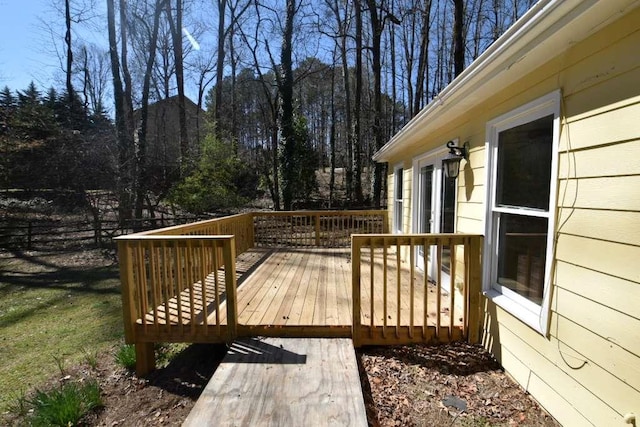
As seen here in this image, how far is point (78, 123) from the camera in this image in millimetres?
12938

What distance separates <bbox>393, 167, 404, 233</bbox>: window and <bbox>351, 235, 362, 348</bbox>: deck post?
367 centimetres

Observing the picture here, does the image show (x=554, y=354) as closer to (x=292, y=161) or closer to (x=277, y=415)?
(x=277, y=415)

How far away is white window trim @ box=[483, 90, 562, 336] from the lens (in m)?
2.17

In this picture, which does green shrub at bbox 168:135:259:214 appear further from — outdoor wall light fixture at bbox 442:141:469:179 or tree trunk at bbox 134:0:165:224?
outdoor wall light fixture at bbox 442:141:469:179

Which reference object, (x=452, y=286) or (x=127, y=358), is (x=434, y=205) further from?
(x=127, y=358)

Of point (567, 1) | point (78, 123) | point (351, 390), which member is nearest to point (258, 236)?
point (351, 390)

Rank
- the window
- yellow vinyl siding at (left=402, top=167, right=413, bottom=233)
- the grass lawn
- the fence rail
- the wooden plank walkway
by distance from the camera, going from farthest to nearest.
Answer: the fence rail, the window, yellow vinyl siding at (left=402, top=167, right=413, bottom=233), the grass lawn, the wooden plank walkway

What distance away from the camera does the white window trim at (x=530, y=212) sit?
2.17 metres

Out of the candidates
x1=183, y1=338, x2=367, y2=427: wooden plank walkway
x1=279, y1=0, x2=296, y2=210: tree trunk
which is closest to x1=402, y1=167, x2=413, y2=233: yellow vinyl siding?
x1=183, y1=338, x2=367, y2=427: wooden plank walkway

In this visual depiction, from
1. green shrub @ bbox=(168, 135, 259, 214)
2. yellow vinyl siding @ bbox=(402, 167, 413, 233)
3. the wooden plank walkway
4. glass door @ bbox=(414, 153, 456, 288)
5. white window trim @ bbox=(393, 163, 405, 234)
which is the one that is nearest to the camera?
the wooden plank walkway

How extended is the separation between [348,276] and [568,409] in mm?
3107

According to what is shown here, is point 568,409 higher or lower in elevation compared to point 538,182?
lower

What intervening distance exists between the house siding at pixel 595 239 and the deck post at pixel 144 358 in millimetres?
3316

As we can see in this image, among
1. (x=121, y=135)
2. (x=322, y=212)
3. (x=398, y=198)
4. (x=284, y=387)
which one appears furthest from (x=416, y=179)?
(x=121, y=135)
